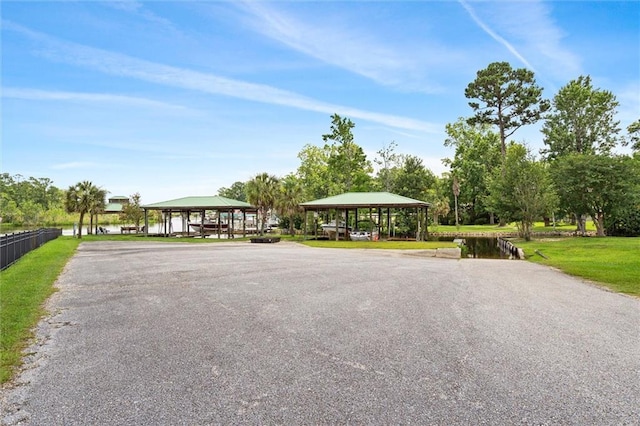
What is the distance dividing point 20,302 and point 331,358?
6616mm

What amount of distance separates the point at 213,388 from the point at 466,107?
53.8m

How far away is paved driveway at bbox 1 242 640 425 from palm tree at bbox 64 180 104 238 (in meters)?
26.6

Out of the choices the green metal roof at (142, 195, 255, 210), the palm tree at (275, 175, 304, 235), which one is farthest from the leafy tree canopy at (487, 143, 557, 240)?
the green metal roof at (142, 195, 255, 210)

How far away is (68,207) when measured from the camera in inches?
1315

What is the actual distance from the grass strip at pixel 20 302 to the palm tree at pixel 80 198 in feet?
63.6

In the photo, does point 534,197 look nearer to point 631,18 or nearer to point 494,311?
point 631,18

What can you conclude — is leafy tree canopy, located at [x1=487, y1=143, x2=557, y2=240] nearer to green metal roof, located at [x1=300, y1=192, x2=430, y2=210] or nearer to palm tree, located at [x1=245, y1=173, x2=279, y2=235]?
green metal roof, located at [x1=300, y1=192, x2=430, y2=210]

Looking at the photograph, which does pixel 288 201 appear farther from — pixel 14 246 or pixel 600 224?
pixel 600 224

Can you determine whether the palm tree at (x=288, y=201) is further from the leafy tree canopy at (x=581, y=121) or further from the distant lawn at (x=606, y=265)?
the leafy tree canopy at (x=581, y=121)

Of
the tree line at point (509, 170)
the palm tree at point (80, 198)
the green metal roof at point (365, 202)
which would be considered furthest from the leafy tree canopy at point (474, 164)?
the palm tree at point (80, 198)

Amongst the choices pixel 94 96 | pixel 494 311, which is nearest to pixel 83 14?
pixel 94 96

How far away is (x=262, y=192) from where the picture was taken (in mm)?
32875

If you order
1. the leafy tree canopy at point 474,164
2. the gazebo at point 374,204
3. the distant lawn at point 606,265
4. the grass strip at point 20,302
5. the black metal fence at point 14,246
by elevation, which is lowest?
the distant lawn at point 606,265

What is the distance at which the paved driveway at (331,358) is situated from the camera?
374 centimetres
